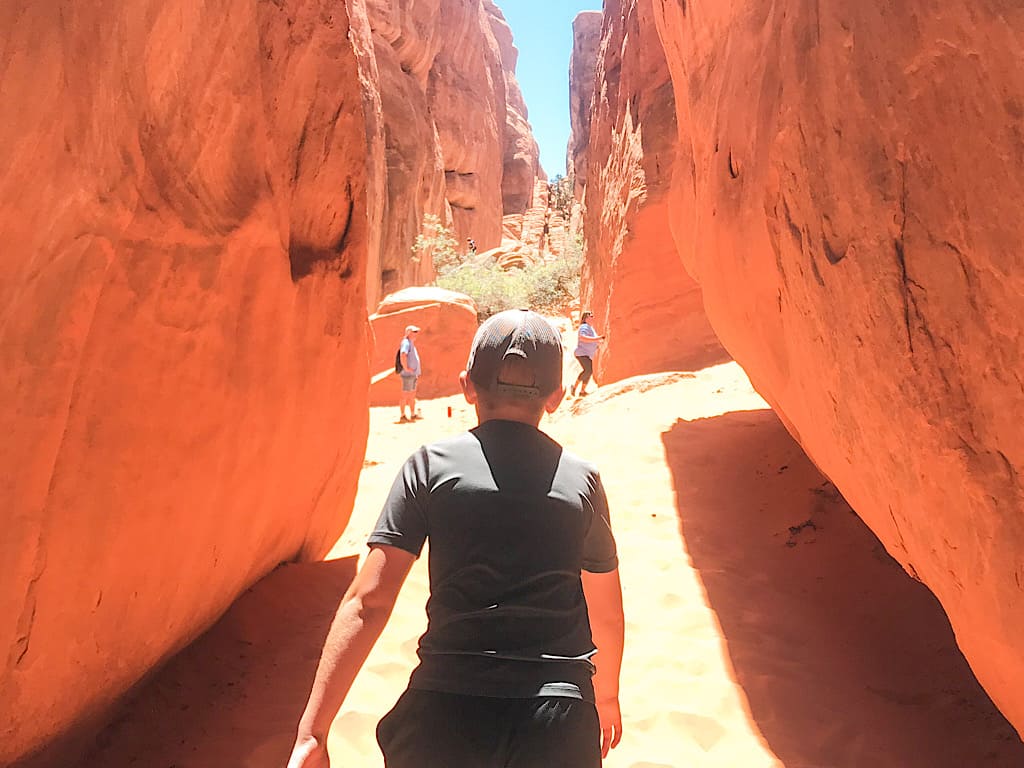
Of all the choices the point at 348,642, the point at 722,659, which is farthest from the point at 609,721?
the point at 722,659

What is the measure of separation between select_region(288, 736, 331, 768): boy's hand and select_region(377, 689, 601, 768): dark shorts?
0.38ft

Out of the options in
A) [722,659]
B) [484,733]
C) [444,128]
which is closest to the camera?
[484,733]

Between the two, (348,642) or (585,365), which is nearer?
(348,642)

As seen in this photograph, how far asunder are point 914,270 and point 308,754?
2.00 meters

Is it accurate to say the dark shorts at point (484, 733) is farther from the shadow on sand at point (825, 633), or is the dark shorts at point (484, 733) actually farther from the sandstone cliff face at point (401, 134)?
the sandstone cliff face at point (401, 134)

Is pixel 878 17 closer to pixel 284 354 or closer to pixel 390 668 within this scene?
pixel 284 354

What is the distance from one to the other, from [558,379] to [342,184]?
262 centimetres

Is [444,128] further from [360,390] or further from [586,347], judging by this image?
[360,390]

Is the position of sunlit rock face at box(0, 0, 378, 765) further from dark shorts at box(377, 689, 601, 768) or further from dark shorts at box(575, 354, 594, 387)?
dark shorts at box(575, 354, 594, 387)

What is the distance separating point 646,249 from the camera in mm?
9297

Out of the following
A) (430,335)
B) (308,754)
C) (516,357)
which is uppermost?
(430,335)

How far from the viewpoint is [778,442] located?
5422mm

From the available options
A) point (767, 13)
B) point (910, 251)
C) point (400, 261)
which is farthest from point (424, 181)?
point (910, 251)

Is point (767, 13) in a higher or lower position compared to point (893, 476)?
higher
